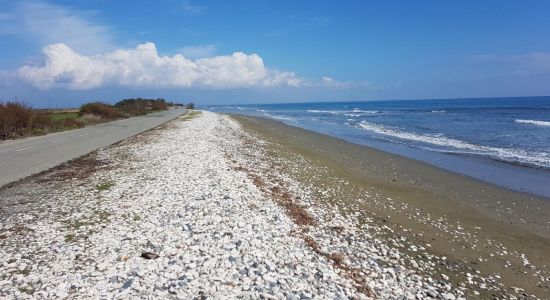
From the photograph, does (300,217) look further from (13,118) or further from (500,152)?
(13,118)

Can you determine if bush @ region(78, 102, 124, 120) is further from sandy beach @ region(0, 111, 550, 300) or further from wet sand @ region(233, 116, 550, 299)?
wet sand @ region(233, 116, 550, 299)

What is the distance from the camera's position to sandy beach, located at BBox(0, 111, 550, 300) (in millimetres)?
7082

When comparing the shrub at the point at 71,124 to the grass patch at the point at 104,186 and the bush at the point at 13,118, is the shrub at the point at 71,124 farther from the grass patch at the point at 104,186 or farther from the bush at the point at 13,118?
the grass patch at the point at 104,186

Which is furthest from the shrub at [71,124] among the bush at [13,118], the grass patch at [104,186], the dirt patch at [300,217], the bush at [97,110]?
the grass patch at [104,186]

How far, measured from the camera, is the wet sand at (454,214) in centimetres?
873

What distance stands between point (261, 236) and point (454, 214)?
24.4 feet

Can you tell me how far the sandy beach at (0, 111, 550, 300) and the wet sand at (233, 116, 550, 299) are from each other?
56mm

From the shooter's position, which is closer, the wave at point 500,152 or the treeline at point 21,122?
the wave at point 500,152

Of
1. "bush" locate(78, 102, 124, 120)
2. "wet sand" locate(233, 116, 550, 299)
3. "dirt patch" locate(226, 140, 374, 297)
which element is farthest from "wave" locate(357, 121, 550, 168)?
"bush" locate(78, 102, 124, 120)

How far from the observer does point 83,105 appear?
6256 centimetres

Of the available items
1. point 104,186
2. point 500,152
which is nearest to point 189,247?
point 104,186

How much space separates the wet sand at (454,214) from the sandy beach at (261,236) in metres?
0.06

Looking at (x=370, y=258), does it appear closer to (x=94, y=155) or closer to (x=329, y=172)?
(x=329, y=172)

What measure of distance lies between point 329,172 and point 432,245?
9.36 metres
